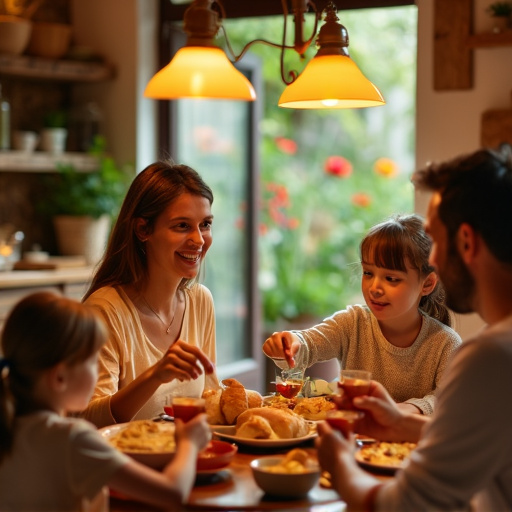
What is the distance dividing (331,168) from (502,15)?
3.46 meters

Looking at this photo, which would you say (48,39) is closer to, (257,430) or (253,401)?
(253,401)

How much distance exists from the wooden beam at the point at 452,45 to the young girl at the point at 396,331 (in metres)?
1.37

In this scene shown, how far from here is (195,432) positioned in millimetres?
1769

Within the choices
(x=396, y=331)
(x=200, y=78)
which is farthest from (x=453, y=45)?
(x=200, y=78)

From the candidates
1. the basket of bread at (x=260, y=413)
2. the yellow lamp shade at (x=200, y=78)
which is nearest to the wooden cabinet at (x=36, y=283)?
the basket of bread at (x=260, y=413)

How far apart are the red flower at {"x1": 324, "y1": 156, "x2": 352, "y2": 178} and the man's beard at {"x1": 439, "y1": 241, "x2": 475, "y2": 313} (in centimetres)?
544

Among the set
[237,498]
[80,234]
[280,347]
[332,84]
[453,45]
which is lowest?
[237,498]

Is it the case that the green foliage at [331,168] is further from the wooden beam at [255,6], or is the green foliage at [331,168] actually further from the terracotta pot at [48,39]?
the terracotta pot at [48,39]

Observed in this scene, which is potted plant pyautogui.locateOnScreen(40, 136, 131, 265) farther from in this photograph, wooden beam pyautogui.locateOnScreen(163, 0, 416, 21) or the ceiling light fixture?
the ceiling light fixture

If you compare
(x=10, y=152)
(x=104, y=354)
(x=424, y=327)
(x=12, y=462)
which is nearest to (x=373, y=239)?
(x=424, y=327)

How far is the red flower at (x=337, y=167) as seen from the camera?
7121 millimetres

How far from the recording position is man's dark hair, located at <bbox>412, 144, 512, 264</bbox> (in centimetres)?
165

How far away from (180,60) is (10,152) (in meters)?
2.48

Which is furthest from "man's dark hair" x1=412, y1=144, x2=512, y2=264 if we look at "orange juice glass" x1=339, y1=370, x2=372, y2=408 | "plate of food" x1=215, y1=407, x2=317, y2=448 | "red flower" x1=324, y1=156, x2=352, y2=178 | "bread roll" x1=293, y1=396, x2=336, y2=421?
"red flower" x1=324, y1=156, x2=352, y2=178
